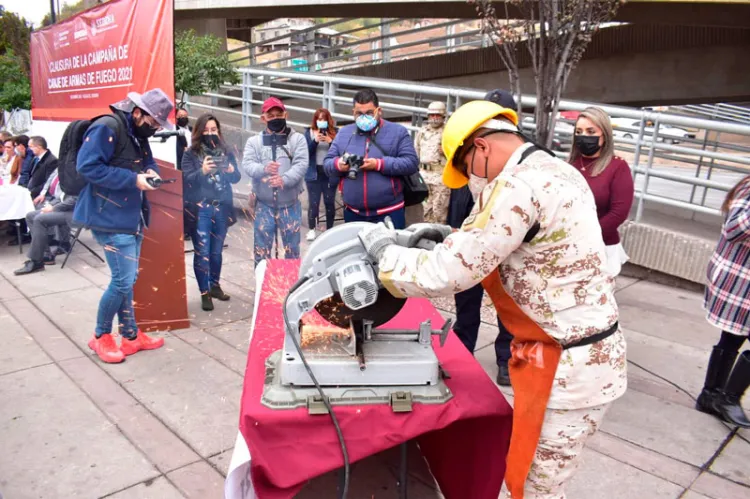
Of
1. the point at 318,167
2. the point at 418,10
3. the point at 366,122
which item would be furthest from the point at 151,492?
the point at 418,10

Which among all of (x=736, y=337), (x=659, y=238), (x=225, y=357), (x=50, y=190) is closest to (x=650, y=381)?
(x=736, y=337)

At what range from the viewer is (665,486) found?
2746 millimetres

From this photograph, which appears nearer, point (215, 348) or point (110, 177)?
point (110, 177)

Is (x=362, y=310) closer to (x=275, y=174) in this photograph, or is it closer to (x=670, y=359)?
(x=275, y=174)

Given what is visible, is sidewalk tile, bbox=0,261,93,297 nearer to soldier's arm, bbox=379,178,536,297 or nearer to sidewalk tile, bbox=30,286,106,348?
sidewalk tile, bbox=30,286,106,348

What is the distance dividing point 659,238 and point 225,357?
13.6 ft

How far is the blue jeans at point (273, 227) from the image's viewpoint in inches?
192

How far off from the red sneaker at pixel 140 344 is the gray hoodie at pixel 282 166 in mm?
1387

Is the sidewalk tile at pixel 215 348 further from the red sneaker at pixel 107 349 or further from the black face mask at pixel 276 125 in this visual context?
the black face mask at pixel 276 125

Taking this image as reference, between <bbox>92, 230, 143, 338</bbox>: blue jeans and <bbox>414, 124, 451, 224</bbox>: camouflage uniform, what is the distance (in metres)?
2.97

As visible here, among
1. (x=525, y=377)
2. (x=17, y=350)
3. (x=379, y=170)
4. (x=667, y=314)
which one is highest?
(x=379, y=170)

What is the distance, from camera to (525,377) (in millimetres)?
1789

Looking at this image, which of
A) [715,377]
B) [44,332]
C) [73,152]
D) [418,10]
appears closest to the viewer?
[715,377]

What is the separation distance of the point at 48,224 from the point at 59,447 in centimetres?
417
